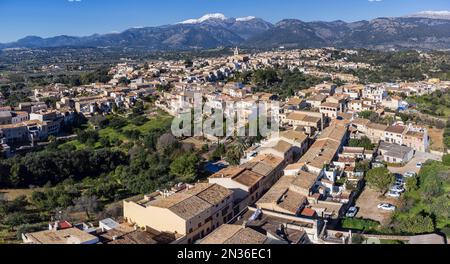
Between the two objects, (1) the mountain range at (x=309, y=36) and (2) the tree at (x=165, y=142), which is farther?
(1) the mountain range at (x=309, y=36)

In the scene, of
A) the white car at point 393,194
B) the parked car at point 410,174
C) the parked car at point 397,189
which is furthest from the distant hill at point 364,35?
the white car at point 393,194

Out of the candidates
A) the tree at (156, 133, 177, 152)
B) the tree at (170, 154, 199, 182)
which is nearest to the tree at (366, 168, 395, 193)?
the tree at (170, 154, 199, 182)

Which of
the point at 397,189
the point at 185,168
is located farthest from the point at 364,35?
the point at 185,168

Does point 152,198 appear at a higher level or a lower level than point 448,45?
lower

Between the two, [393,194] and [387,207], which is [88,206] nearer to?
[387,207]

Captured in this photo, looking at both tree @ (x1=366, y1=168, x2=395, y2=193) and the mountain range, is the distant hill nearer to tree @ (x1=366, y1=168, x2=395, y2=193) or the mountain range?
the mountain range

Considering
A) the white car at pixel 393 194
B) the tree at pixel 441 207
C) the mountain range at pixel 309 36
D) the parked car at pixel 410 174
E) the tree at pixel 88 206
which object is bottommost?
the tree at pixel 88 206

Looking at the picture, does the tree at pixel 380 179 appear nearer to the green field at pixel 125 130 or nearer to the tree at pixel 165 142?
the tree at pixel 165 142

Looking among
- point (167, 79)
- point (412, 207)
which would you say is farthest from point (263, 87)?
point (412, 207)
